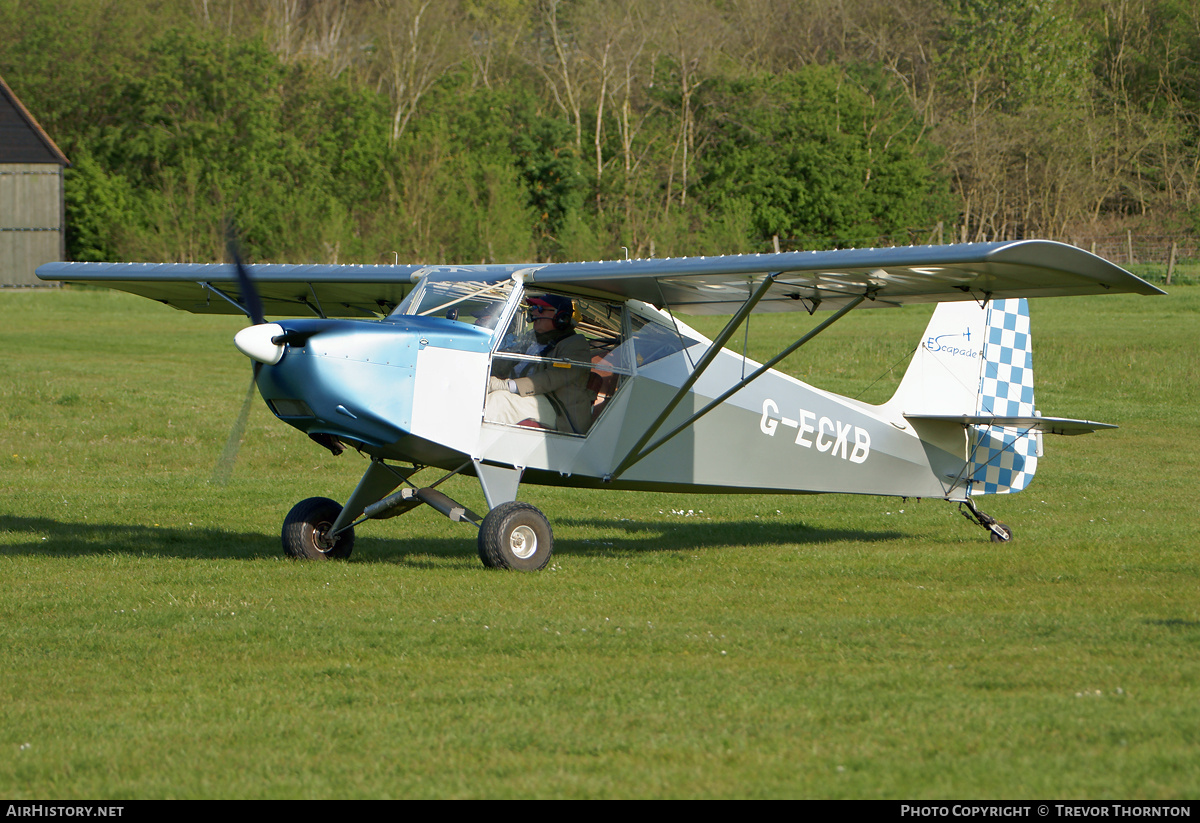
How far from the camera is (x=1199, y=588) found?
896 centimetres

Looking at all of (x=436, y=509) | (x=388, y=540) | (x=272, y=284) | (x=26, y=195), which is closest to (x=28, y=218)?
(x=26, y=195)

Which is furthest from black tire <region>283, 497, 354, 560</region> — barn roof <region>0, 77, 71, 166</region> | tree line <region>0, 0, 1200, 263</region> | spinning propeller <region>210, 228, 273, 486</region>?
barn roof <region>0, 77, 71, 166</region>

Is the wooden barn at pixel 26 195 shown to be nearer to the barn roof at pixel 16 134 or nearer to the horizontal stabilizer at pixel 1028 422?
the barn roof at pixel 16 134

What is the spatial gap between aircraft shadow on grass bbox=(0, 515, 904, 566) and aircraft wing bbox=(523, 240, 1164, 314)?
7.79 feet

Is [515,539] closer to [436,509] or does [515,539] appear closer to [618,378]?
[436,509]

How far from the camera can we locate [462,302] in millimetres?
10336

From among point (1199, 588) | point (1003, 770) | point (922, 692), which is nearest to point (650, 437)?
point (1199, 588)

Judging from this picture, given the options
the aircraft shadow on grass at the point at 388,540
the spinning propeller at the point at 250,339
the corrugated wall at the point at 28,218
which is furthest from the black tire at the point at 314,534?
the corrugated wall at the point at 28,218

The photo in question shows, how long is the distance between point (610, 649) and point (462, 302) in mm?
4068

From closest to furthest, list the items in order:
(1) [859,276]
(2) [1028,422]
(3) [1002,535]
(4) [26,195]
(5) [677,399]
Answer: (1) [859,276] → (5) [677,399] → (2) [1028,422] → (3) [1002,535] → (4) [26,195]

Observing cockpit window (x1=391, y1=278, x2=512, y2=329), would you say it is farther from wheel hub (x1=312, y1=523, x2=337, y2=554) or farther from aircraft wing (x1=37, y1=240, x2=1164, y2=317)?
wheel hub (x1=312, y1=523, x2=337, y2=554)

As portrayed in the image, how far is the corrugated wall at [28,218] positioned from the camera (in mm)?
48312

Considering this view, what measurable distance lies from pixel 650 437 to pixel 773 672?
4.58 m

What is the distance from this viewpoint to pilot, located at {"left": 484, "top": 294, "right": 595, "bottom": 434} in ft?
33.7
